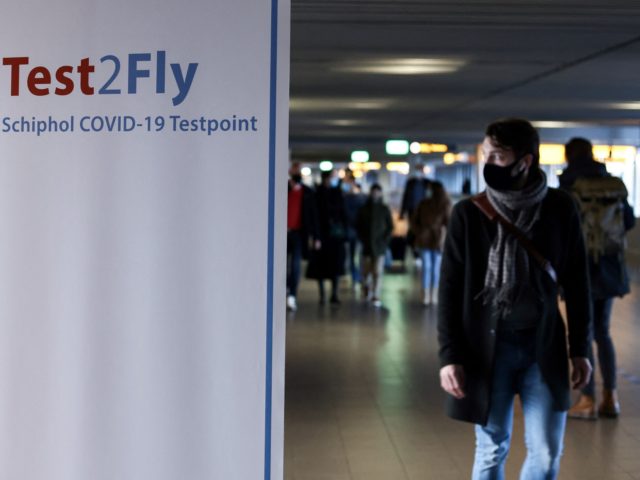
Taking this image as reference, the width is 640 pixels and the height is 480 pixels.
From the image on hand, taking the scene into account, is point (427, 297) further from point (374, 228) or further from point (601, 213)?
point (601, 213)

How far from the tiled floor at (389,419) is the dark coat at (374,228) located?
334 cm

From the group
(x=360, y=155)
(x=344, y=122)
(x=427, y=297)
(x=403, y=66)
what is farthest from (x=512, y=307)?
(x=360, y=155)

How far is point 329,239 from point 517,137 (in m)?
13.1

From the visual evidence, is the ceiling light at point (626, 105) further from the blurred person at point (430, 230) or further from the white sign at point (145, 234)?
the white sign at point (145, 234)

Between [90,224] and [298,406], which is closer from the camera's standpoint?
[90,224]

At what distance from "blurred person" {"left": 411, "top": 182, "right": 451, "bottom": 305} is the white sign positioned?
44.1 feet

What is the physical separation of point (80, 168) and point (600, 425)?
593 centimetres

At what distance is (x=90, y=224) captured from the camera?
4102 mm

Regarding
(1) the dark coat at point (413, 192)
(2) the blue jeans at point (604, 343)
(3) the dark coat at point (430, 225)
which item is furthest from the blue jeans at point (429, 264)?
(2) the blue jeans at point (604, 343)

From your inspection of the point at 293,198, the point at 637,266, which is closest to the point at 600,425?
the point at 293,198

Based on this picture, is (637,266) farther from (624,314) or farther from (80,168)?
(80,168)

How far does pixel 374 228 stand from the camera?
18.2m

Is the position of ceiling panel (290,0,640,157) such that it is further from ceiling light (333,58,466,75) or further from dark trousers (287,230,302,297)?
dark trousers (287,230,302,297)

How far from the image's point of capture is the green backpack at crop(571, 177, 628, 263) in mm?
9000
